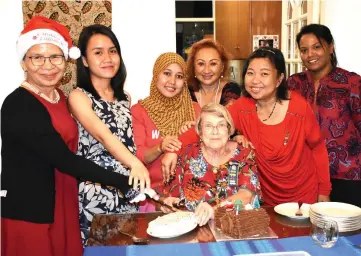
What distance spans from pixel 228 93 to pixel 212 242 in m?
1.38

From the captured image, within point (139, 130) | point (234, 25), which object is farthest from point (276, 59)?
point (234, 25)

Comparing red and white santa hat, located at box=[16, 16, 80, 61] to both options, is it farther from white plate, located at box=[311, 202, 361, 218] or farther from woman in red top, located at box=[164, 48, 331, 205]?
white plate, located at box=[311, 202, 361, 218]

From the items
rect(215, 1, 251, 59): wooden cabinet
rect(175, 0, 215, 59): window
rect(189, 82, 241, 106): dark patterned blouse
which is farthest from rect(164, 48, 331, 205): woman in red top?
rect(215, 1, 251, 59): wooden cabinet

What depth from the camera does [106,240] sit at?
→ 149cm

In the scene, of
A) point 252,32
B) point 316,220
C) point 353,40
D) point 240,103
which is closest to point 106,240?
point 316,220

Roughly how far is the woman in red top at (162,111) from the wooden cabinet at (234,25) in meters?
3.41

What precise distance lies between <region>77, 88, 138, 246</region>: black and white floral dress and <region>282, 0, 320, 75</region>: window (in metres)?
1.87

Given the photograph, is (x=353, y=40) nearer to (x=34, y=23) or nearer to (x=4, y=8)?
(x=34, y=23)

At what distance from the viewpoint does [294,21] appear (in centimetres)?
365

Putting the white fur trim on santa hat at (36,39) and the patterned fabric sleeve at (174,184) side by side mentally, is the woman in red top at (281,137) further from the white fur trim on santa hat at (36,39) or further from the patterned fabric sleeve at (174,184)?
the white fur trim on santa hat at (36,39)

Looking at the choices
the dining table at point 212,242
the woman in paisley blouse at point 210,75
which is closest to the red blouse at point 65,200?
the dining table at point 212,242

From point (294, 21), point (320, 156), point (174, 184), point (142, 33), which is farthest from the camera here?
point (294, 21)

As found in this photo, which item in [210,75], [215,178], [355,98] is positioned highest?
[210,75]

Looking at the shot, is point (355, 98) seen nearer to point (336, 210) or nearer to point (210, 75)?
point (210, 75)
